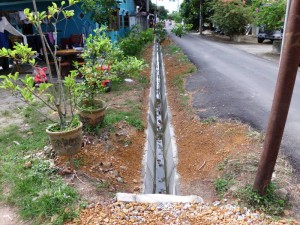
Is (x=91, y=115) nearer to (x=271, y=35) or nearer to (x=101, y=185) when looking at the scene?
(x=101, y=185)

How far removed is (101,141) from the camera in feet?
18.3

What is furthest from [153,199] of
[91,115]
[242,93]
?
[242,93]

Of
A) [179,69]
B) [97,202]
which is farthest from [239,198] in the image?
[179,69]

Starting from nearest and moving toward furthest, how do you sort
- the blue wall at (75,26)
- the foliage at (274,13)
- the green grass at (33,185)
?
the green grass at (33,185), the blue wall at (75,26), the foliage at (274,13)

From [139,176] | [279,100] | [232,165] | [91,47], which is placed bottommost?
[139,176]

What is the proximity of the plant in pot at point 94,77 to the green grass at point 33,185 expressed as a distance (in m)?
0.95

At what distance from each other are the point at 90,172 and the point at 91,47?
2.28 metres

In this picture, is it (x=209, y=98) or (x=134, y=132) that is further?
(x=209, y=98)

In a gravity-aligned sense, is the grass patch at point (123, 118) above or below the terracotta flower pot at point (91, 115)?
below

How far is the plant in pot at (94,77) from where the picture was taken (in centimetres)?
534

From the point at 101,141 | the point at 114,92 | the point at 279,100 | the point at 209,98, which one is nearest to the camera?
the point at 279,100

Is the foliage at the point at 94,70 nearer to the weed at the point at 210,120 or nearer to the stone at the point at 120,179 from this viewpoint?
the stone at the point at 120,179

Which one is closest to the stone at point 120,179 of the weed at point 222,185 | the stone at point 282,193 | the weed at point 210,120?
the weed at point 222,185

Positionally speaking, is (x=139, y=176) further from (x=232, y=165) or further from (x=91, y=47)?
(x=91, y=47)
